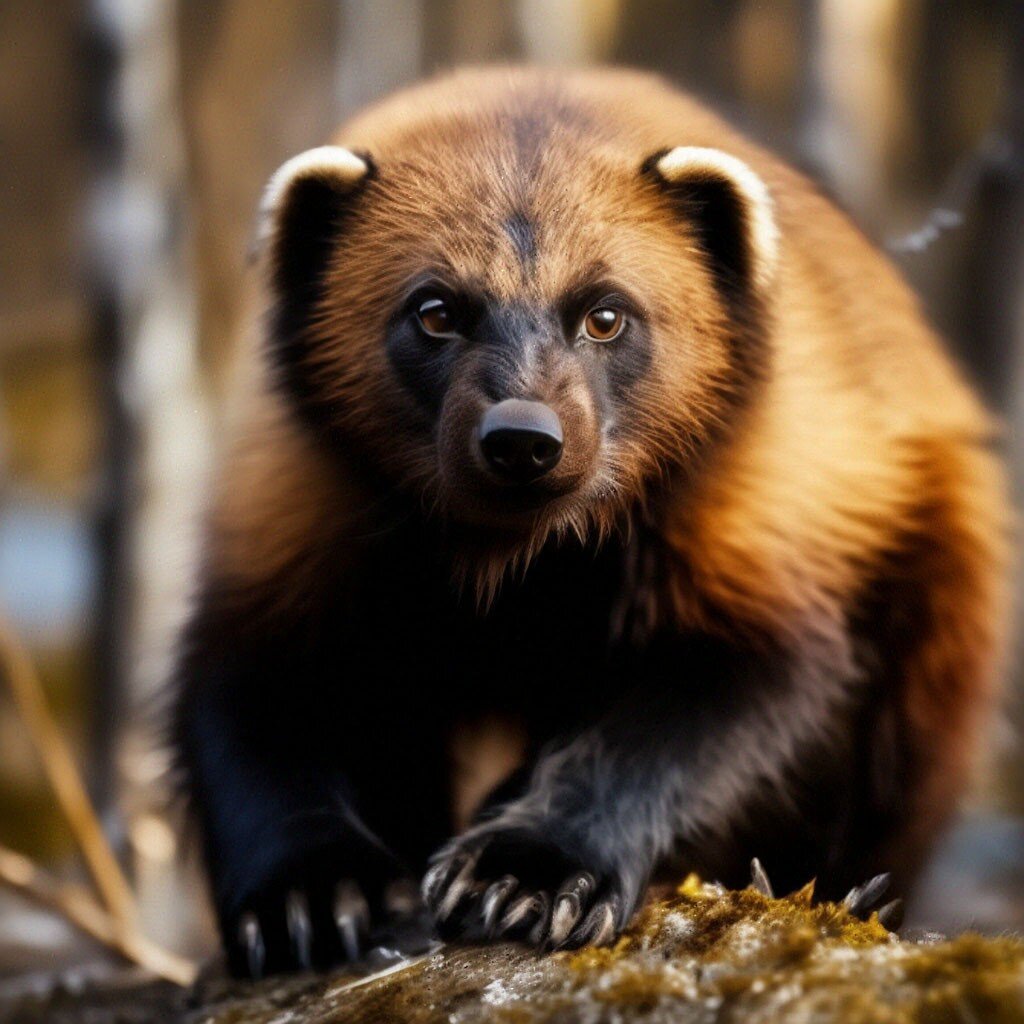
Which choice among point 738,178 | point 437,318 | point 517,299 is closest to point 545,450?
point 517,299

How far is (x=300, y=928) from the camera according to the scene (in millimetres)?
2607

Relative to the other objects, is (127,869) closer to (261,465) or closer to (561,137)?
(261,465)

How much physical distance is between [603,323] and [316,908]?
119 centimetres

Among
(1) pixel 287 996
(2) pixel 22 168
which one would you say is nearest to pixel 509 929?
(1) pixel 287 996

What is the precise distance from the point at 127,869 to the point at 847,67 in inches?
189

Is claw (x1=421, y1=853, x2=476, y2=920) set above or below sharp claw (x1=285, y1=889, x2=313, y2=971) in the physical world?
above

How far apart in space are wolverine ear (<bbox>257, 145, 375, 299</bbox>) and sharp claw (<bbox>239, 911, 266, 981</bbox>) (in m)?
1.24

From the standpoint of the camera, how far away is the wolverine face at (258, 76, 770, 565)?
258cm

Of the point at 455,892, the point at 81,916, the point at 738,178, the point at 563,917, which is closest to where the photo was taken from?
the point at 563,917

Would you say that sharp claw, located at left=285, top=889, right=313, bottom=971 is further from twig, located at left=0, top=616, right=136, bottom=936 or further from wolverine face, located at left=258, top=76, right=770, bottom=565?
twig, located at left=0, top=616, right=136, bottom=936

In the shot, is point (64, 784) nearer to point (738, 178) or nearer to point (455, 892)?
point (455, 892)

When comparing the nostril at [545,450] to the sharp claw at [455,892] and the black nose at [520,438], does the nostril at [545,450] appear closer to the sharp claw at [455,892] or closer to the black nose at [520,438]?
the black nose at [520,438]

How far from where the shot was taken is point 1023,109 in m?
5.26

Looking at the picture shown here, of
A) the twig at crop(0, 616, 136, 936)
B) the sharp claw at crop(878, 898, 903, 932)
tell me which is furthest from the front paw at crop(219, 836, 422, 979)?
the twig at crop(0, 616, 136, 936)
